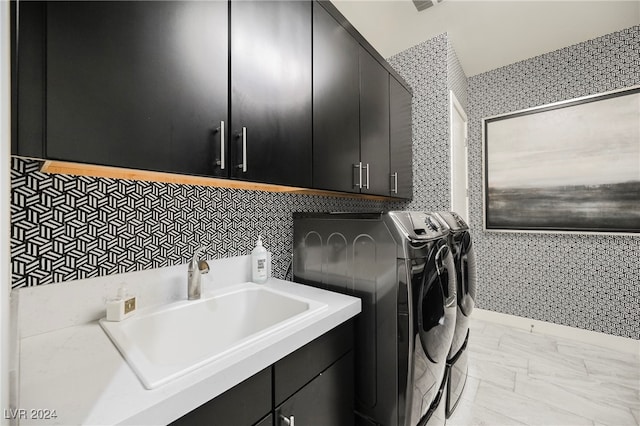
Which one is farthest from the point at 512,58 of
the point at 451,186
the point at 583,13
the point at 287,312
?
the point at 287,312

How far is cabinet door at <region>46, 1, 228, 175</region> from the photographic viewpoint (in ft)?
1.99

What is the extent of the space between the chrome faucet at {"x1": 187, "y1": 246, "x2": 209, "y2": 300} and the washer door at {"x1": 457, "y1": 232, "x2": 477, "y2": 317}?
4.73ft

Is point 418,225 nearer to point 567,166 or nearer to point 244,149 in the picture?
point 244,149

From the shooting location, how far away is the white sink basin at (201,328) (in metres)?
0.69

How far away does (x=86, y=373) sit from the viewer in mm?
654

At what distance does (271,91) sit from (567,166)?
9.92 feet

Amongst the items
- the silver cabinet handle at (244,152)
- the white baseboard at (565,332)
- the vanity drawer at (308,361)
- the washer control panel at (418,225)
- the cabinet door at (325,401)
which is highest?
the silver cabinet handle at (244,152)

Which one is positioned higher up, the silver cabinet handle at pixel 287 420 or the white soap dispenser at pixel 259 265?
the white soap dispenser at pixel 259 265

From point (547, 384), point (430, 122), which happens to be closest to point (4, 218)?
point (430, 122)

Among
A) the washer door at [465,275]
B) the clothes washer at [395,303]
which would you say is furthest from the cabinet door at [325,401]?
the washer door at [465,275]

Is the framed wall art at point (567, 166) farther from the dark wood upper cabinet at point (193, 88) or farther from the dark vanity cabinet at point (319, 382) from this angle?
the dark vanity cabinet at point (319, 382)

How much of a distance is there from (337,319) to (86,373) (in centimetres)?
76

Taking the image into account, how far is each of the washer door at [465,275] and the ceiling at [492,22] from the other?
1.78 m

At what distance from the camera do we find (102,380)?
624mm
